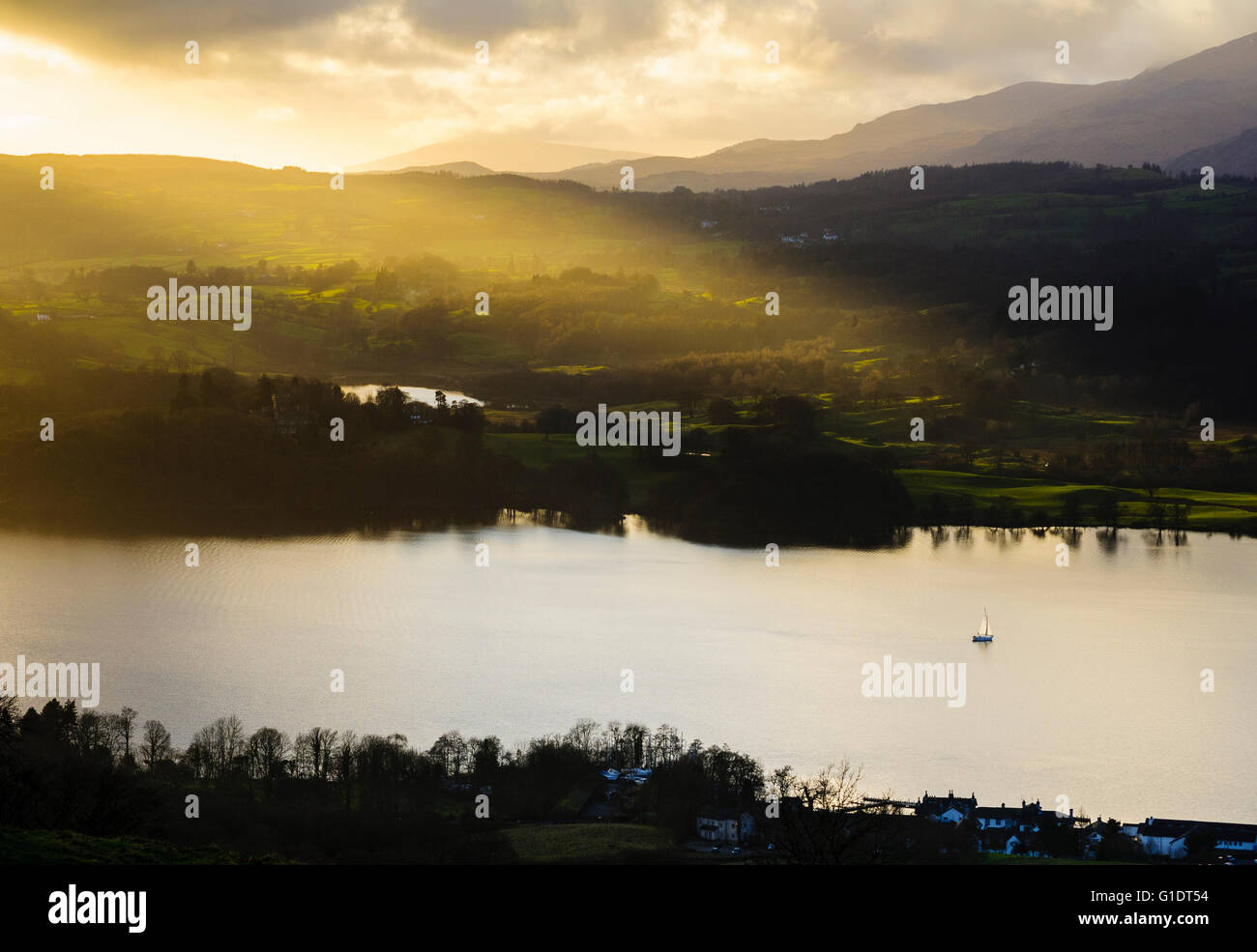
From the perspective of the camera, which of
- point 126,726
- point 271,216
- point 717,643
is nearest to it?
point 126,726

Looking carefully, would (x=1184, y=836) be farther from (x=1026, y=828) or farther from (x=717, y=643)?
(x=717, y=643)

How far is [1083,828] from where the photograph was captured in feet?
57.0

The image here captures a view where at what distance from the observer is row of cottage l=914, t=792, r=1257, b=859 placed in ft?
54.7

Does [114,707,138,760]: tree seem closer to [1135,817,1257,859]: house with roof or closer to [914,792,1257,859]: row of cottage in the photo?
[914,792,1257,859]: row of cottage

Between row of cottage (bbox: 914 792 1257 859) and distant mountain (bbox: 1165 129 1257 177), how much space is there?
167 meters

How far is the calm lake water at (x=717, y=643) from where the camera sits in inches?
874

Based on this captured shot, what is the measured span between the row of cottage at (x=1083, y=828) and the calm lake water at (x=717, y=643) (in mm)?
1204

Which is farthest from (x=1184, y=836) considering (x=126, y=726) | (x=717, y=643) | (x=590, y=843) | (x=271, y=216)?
(x=271, y=216)

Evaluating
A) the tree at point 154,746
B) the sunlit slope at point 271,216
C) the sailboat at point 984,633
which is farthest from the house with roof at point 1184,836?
the sunlit slope at point 271,216

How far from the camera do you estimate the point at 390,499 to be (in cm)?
4722

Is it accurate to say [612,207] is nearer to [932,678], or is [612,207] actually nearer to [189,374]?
[189,374]

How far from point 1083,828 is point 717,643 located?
42.1 ft

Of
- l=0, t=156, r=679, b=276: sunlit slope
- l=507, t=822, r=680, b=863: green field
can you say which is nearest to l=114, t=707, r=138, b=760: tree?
l=507, t=822, r=680, b=863: green field
